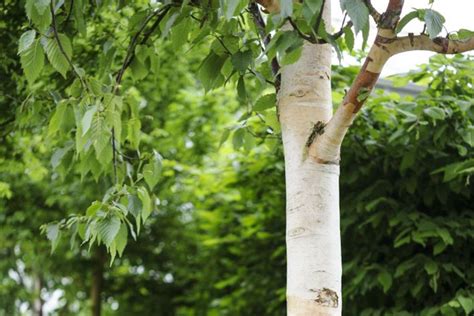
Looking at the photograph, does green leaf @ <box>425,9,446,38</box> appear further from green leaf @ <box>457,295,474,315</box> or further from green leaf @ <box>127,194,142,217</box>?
green leaf @ <box>457,295,474,315</box>

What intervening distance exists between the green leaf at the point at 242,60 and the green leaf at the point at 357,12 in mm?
635

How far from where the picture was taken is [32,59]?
8.36 ft

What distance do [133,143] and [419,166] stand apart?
1.91 meters

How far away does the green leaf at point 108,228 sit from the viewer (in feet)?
7.88

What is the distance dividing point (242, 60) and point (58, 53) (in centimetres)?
65

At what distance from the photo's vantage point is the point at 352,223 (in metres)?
4.68

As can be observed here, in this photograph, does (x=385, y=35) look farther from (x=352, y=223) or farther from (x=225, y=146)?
(x=225, y=146)

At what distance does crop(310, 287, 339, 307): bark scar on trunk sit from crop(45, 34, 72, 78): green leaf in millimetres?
1157

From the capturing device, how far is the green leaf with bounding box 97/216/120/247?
2.40 meters

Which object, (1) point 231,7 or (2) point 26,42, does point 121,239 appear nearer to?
(2) point 26,42

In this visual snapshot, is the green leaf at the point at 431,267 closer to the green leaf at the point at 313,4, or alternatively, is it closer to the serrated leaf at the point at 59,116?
the serrated leaf at the point at 59,116

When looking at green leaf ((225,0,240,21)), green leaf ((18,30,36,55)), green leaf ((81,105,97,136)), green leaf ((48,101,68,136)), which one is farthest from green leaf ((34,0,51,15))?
green leaf ((225,0,240,21))

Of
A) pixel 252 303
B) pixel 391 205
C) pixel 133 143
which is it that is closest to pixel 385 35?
pixel 133 143

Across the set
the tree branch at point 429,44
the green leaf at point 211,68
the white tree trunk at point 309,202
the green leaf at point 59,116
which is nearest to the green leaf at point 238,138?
the green leaf at point 211,68
